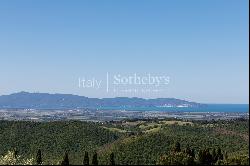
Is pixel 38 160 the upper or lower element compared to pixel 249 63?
lower

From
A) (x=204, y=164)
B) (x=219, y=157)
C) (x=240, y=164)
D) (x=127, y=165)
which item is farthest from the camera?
(x=127, y=165)

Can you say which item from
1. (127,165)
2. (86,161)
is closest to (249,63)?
(86,161)

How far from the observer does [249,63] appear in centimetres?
6488

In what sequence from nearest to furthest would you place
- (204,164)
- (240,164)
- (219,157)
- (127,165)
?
(240,164) → (204,164) → (219,157) → (127,165)

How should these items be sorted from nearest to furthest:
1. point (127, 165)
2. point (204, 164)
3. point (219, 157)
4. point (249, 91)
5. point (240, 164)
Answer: point (249, 91) → point (240, 164) → point (204, 164) → point (219, 157) → point (127, 165)

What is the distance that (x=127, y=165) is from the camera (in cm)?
19850

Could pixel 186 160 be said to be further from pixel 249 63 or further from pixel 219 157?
pixel 249 63

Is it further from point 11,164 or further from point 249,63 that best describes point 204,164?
point 249,63

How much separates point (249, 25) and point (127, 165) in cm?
14119

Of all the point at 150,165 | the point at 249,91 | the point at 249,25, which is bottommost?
the point at 150,165

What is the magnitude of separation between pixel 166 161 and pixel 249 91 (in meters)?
77.0

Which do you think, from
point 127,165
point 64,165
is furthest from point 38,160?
point 127,165

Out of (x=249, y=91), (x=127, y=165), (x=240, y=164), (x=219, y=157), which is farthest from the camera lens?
(x=127, y=165)

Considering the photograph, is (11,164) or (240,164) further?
(11,164)
